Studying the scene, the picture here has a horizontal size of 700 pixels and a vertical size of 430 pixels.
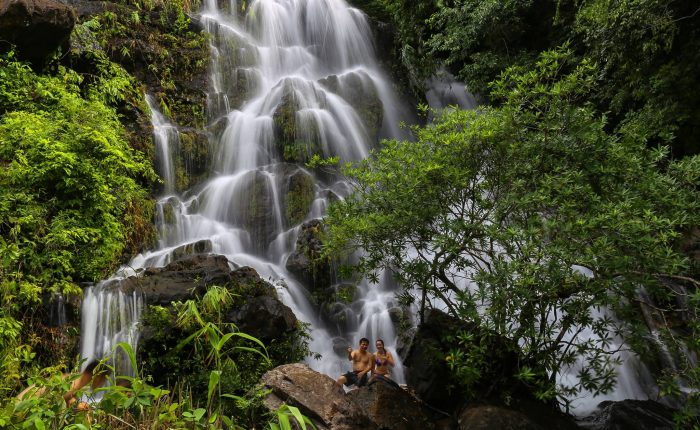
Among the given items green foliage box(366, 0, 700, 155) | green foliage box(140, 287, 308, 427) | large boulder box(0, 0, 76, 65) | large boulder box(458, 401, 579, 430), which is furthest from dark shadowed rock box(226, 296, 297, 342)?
large boulder box(0, 0, 76, 65)

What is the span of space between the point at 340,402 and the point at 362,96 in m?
10.9

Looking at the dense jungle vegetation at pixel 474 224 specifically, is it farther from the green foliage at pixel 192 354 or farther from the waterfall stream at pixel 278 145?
the waterfall stream at pixel 278 145

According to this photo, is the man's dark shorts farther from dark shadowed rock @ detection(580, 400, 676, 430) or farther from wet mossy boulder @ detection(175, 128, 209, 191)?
wet mossy boulder @ detection(175, 128, 209, 191)

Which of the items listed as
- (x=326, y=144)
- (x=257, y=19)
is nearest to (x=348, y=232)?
(x=326, y=144)

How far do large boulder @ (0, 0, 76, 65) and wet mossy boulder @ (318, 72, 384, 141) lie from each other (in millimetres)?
7313

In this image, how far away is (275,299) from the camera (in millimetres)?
7590

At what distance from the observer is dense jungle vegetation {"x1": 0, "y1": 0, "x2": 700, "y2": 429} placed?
4.58 metres

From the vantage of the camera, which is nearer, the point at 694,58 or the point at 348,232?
the point at 348,232

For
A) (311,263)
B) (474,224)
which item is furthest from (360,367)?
(474,224)

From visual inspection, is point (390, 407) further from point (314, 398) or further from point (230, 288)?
point (230, 288)

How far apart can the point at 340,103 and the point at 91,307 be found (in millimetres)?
9308

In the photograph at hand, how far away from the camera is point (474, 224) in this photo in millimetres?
5582

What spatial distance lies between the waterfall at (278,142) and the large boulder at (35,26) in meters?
2.71

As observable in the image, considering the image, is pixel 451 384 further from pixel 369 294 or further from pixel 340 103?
pixel 340 103
